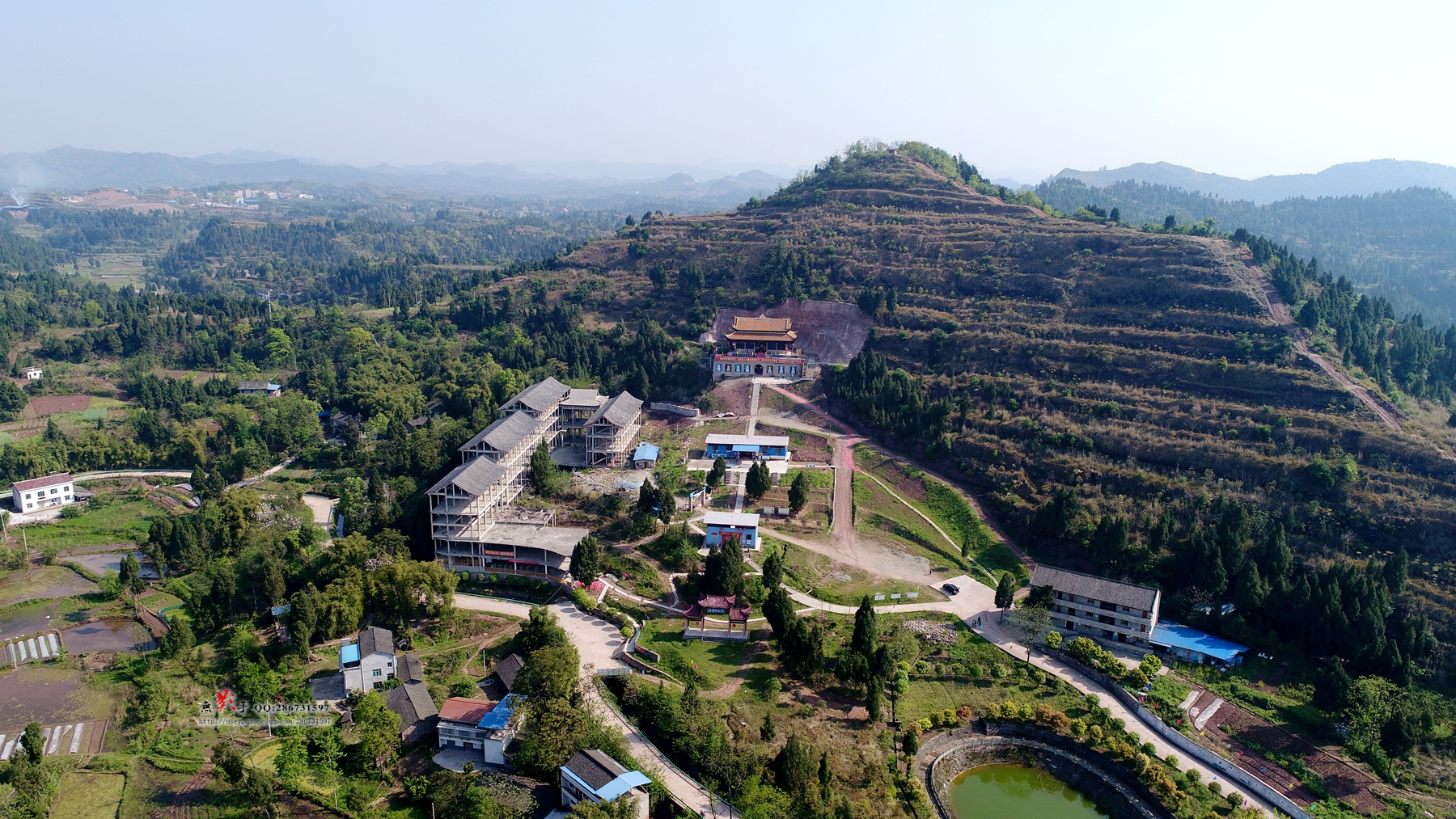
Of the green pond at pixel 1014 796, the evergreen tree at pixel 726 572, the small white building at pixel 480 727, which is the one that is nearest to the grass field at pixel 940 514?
the evergreen tree at pixel 726 572

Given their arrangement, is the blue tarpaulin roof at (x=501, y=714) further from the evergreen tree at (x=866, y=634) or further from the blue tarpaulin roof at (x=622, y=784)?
the evergreen tree at (x=866, y=634)

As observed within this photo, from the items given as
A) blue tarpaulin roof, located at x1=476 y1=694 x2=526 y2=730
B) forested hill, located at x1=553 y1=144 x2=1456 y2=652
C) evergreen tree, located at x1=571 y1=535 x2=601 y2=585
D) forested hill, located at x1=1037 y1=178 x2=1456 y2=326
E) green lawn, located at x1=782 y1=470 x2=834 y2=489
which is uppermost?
forested hill, located at x1=1037 y1=178 x2=1456 y2=326

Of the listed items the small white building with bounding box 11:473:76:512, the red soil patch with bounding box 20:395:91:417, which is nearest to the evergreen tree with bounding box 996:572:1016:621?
the small white building with bounding box 11:473:76:512

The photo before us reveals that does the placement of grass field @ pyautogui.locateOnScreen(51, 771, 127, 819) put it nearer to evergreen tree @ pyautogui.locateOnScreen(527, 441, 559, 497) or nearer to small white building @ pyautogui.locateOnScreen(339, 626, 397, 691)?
small white building @ pyautogui.locateOnScreen(339, 626, 397, 691)

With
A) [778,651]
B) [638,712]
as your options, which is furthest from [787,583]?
[638,712]

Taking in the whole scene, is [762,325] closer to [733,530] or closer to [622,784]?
[733,530]
